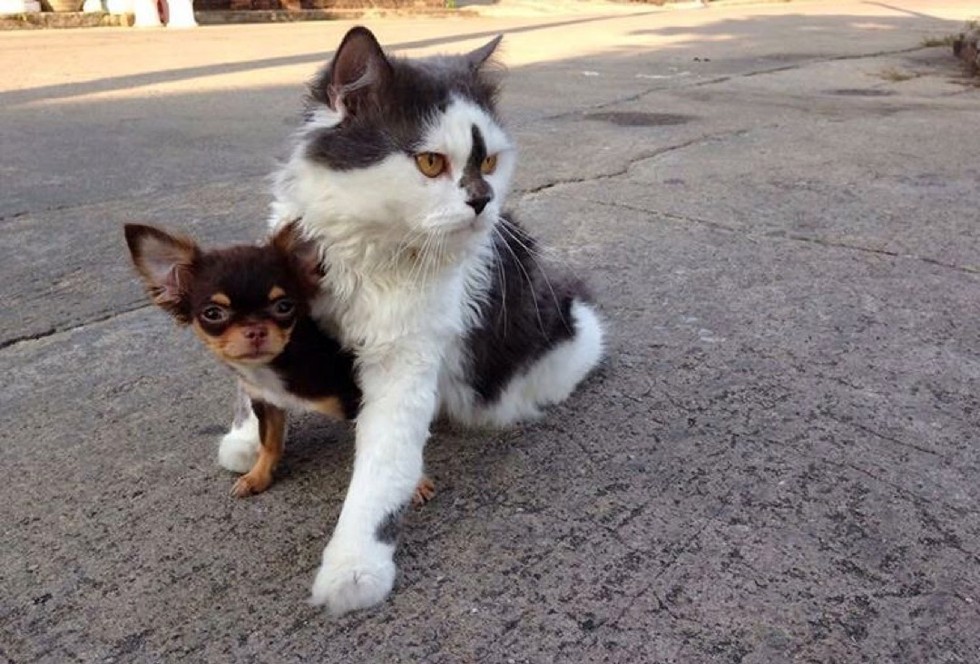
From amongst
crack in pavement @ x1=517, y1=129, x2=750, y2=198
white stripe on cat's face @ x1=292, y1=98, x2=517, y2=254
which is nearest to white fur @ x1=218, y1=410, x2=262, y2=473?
white stripe on cat's face @ x1=292, y1=98, x2=517, y2=254

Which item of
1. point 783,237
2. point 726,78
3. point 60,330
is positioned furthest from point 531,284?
point 726,78

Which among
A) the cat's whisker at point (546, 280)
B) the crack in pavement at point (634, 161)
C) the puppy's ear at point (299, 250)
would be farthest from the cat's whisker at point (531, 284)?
the crack in pavement at point (634, 161)

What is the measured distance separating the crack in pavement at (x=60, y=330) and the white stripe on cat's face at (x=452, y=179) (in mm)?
1972

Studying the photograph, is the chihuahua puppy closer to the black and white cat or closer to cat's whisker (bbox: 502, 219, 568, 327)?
the black and white cat

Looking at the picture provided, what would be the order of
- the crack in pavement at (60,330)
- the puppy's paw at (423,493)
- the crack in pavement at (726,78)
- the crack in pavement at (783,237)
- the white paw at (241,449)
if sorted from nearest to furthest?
the puppy's paw at (423,493) < the white paw at (241,449) < the crack in pavement at (60,330) < the crack in pavement at (783,237) < the crack in pavement at (726,78)

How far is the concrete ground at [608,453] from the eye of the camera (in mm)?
1996

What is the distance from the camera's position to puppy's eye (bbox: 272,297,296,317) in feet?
7.39

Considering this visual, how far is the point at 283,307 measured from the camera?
228 cm

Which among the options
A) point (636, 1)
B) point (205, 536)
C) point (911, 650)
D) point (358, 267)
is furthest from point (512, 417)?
point (636, 1)

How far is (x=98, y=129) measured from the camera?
7.39 m

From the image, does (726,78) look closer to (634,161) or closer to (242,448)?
(634,161)

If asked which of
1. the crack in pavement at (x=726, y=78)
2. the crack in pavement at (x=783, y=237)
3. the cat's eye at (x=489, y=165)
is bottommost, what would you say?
the crack in pavement at (x=726, y=78)

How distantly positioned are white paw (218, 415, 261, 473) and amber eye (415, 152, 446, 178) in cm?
87

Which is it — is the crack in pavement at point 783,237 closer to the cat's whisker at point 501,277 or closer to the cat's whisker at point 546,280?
the cat's whisker at point 546,280
